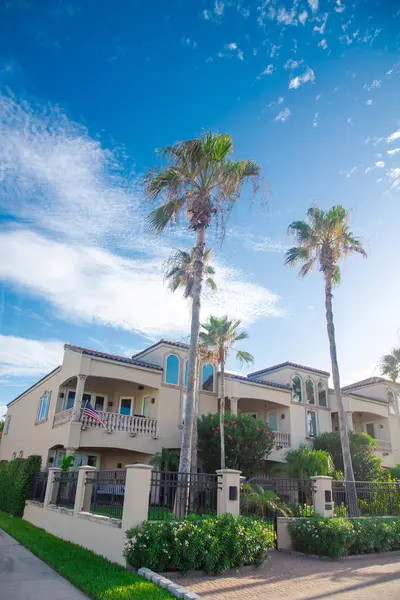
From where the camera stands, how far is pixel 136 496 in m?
9.82

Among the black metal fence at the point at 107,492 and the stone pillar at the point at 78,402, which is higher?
the stone pillar at the point at 78,402

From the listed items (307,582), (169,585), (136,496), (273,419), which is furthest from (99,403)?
(169,585)

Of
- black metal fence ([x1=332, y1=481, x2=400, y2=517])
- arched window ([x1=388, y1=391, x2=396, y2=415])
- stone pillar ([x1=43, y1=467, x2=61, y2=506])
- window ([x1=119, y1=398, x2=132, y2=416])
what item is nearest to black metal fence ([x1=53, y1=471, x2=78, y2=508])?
stone pillar ([x1=43, y1=467, x2=61, y2=506])

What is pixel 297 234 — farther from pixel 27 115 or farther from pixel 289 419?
pixel 27 115

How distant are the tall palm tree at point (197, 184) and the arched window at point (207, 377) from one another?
469 inches

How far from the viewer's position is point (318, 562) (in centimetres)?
1173

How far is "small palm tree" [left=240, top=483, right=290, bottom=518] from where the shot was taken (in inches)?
523

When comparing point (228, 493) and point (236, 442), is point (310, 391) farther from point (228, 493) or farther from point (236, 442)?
point (228, 493)

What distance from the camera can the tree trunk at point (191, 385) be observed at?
37.5ft

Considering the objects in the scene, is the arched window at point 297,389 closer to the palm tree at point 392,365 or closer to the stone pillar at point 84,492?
the palm tree at point 392,365

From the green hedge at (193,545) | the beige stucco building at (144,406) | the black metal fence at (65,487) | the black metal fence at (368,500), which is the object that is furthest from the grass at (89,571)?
the black metal fence at (368,500)

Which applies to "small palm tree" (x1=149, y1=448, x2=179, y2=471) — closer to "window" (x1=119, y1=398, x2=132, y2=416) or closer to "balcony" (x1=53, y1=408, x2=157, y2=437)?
"balcony" (x1=53, y1=408, x2=157, y2=437)

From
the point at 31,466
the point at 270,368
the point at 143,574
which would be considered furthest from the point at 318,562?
the point at 270,368

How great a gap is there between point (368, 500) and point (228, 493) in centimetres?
755
